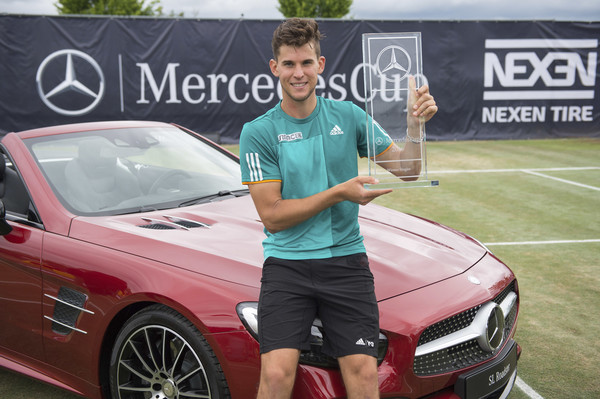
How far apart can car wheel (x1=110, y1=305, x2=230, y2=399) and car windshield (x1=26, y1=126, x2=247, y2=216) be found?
869mm

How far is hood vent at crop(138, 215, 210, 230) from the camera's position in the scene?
9.95ft

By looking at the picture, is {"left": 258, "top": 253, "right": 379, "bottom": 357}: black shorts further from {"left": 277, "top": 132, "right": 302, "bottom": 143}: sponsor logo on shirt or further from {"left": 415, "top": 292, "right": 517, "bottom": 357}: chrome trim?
{"left": 277, "top": 132, "right": 302, "bottom": 143}: sponsor logo on shirt

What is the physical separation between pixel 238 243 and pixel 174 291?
18.0 inches

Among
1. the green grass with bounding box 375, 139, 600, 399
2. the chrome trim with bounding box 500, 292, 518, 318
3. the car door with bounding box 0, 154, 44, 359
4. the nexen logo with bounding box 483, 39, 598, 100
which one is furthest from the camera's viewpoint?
the nexen logo with bounding box 483, 39, 598, 100

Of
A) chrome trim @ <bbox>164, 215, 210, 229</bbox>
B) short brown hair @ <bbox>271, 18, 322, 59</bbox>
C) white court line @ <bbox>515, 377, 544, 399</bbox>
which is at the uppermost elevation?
short brown hair @ <bbox>271, 18, 322, 59</bbox>

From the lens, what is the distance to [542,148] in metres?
14.6

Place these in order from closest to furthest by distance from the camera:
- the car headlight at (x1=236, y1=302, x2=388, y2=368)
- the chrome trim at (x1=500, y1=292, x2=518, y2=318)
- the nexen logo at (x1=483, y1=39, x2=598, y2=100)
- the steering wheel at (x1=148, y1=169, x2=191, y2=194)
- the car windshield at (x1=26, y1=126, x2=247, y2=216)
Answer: the car headlight at (x1=236, y1=302, x2=388, y2=368) < the chrome trim at (x1=500, y1=292, x2=518, y2=318) < the car windshield at (x1=26, y1=126, x2=247, y2=216) < the steering wheel at (x1=148, y1=169, x2=191, y2=194) < the nexen logo at (x1=483, y1=39, x2=598, y2=100)

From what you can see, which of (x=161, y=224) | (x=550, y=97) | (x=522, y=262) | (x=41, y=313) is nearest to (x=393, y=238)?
(x=161, y=224)

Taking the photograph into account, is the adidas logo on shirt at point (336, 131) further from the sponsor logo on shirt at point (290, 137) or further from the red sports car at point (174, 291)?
the red sports car at point (174, 291)

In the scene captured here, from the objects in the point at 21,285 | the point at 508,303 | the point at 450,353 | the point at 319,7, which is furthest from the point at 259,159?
the point at 319,7

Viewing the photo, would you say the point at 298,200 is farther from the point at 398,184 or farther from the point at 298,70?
the point at 298,70

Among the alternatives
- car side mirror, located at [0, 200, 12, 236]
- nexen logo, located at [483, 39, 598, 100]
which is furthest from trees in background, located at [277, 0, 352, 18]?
car side mirror, located at [0, 200, 12, 236]

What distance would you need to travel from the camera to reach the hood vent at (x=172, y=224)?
3.03 meters

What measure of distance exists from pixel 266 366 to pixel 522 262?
3.88 m
